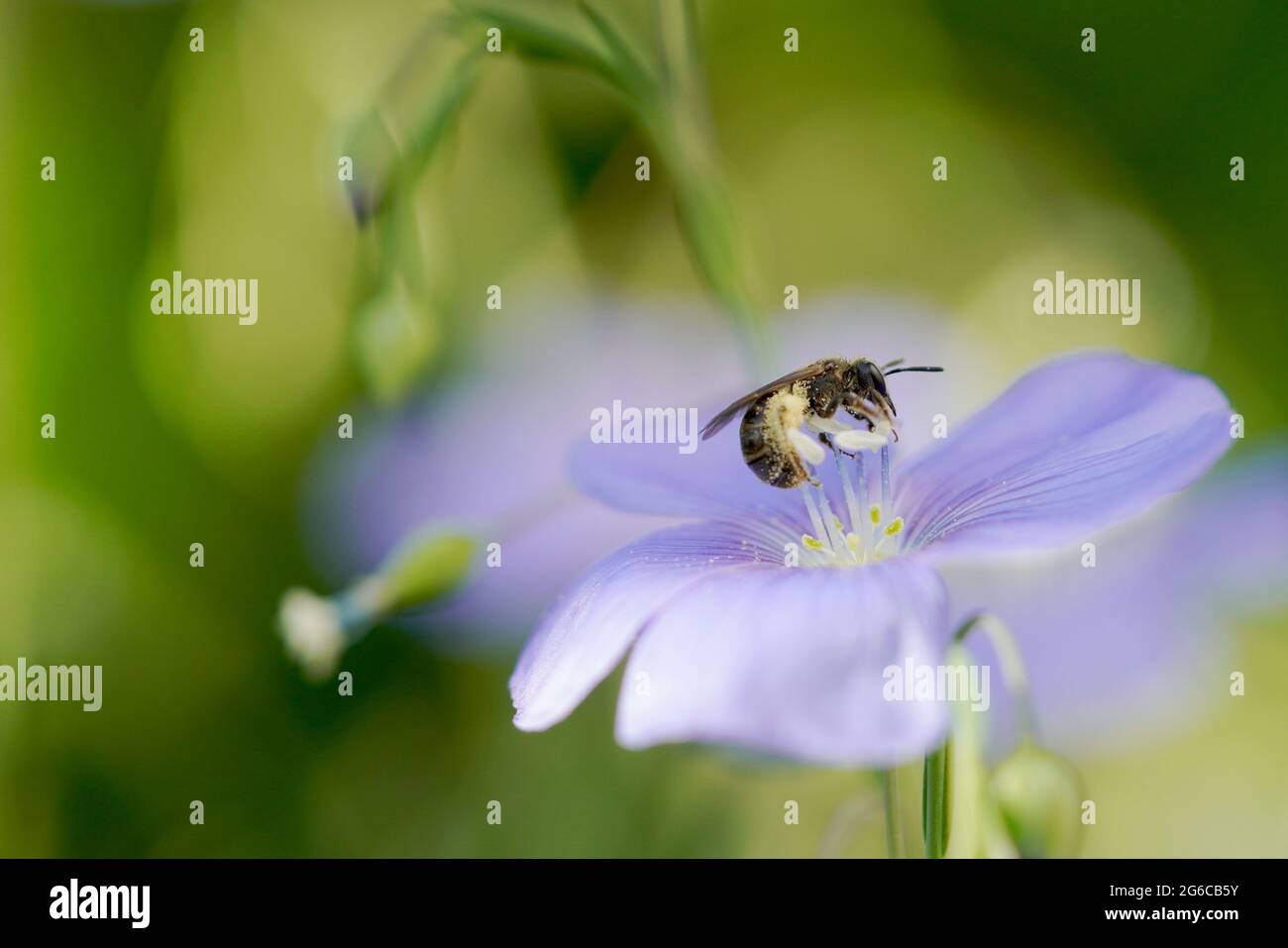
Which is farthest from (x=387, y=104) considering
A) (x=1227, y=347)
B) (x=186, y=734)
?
(x=1227, y=347)

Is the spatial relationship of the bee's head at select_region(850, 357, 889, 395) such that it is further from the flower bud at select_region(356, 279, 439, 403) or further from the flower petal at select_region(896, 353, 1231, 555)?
the flower bud at select_region(356, 279, 439, 403)

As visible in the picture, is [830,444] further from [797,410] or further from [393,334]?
[393,334]

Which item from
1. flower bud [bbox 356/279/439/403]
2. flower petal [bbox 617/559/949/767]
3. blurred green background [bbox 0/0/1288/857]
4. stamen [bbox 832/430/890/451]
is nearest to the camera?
flower petal [bbox 617/559/949/767]

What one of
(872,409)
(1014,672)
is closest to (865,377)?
(872,409)

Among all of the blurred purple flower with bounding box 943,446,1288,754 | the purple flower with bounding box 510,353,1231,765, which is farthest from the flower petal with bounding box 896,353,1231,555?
the blurred purple flower with bounding box 943,446,1288,754

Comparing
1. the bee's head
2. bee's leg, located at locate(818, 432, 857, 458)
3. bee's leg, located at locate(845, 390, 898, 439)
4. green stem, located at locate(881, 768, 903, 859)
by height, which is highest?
the bee's head

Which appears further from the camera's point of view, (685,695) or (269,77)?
(269,77)
